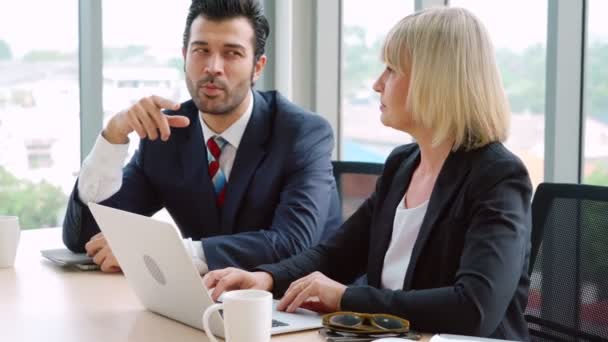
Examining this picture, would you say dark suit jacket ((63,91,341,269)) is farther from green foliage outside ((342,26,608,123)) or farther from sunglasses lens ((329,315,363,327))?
sunglasses lens ((329,315,363,327))

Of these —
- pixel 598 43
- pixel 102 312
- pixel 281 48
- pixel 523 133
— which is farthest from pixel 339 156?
pixel 102 312

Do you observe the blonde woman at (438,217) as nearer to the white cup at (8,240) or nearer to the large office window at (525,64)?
the white cup at (8,240)

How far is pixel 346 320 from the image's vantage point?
1.61 meters

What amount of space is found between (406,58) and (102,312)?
Answer: 833mm

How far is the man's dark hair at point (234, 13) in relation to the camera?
258 centimetres

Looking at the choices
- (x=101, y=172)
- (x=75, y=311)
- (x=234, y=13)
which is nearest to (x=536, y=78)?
(x=234, y=13)

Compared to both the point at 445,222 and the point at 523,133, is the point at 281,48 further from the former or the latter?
the point at 445,222

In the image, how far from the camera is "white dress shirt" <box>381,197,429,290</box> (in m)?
1.96

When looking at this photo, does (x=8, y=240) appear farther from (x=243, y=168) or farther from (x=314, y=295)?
(x=314, y=295)

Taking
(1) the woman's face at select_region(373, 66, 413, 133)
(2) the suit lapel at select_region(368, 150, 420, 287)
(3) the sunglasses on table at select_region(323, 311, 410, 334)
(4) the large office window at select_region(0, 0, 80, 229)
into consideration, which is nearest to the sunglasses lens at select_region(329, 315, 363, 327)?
(3) the sunglasses on table at select_region(323, 311, 410, 334)

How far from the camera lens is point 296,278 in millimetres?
1982

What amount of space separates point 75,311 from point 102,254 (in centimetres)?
40

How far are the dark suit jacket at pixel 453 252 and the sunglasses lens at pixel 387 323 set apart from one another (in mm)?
57

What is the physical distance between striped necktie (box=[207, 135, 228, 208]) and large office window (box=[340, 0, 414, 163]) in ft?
5.16
